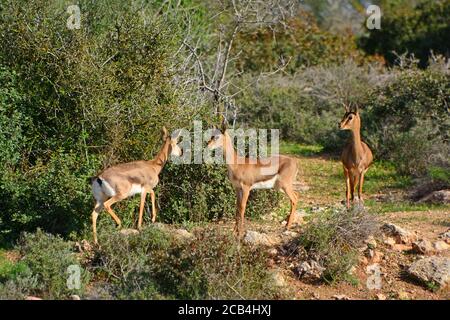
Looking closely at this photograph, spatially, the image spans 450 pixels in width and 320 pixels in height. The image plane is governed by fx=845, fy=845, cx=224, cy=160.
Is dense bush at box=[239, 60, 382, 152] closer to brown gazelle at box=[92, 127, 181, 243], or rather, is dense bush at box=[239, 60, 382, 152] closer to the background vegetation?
the background vegetation

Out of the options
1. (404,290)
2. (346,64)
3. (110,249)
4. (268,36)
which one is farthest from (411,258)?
(268,36)

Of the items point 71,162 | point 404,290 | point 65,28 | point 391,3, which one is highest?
point 391,3

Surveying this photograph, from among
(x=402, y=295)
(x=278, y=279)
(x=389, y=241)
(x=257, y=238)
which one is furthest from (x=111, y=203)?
(x=402, y=295)

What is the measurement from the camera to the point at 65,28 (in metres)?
11.9

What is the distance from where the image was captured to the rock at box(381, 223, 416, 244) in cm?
1063

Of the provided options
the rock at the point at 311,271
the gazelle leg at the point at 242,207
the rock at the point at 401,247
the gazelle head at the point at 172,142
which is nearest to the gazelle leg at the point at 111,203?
the gazelle head at the point at 172,142

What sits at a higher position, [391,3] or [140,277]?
[391,3]

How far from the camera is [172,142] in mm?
11773

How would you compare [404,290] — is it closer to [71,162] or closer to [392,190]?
[71,162]

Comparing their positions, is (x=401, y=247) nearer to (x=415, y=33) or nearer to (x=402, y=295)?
(x=402, y=295)
